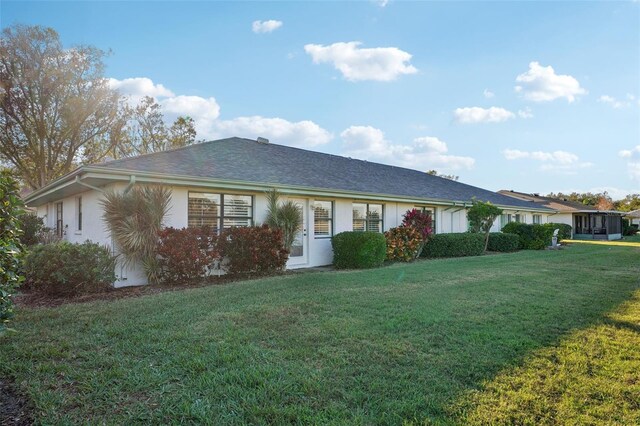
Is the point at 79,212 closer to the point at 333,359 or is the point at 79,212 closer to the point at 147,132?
the point at 333,359

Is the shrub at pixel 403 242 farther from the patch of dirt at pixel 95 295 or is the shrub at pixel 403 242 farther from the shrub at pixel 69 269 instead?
the shrub at pixel 69 269

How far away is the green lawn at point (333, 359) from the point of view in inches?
109

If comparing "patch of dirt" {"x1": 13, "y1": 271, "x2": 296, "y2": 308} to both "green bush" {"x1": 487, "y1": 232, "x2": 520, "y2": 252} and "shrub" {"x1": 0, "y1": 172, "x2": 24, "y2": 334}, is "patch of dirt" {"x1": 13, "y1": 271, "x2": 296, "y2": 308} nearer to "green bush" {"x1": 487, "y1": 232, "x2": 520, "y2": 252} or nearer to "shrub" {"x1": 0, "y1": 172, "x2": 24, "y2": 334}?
"shrub" {"x1": 0, "y1": 172, "x2": 24, "y2": 334}

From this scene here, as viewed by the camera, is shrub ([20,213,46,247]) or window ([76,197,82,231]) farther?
shrub ([20,213,46,247])

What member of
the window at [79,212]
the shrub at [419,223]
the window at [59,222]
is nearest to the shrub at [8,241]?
the window at [79,212]

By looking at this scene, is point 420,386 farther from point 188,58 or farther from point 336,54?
point 188,58

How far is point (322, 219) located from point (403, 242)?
10.5 feet

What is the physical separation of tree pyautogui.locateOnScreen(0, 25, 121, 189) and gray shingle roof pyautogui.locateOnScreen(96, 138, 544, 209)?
17.1 meters

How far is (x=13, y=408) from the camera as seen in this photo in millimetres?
2883

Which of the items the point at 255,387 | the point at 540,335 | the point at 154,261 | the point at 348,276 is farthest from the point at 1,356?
the point at 348,276

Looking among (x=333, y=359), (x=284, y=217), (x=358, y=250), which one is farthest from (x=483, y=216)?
(x=333, y=359)

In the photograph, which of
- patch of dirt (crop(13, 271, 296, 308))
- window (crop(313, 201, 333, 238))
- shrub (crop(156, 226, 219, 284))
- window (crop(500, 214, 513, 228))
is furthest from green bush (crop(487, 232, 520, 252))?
shrub (crop(156, 226, 219, 284))

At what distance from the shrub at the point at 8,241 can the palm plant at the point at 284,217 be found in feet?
24.0

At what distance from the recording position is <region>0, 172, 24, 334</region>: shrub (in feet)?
11.8
